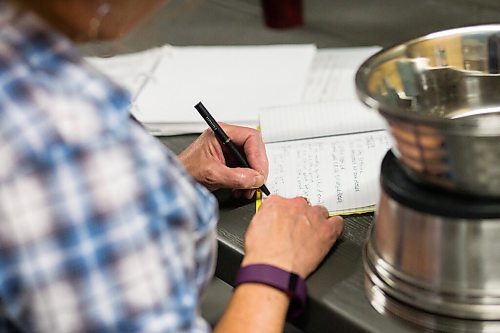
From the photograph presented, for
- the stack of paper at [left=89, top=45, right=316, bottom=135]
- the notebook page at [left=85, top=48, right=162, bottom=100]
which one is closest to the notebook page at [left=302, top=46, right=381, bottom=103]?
the stack of paper at [left=89, top=45, right=316, bottom=135]

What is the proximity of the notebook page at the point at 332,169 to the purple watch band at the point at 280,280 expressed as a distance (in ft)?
0.62

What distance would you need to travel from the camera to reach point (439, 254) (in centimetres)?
88

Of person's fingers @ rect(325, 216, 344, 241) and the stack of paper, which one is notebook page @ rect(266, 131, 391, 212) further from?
the stack of paper

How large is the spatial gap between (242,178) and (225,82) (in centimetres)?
46

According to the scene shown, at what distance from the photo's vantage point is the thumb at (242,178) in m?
1.18

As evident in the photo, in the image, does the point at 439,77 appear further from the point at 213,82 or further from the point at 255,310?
the point at 213,82

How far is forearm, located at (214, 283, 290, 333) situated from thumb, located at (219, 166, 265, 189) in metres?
0.24

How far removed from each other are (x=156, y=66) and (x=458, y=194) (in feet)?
3.11

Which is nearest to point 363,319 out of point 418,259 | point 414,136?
point 418,259

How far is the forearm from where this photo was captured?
93cm

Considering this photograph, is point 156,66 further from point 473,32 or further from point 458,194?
point 458,194

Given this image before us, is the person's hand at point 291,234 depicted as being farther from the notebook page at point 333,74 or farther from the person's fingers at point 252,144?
the notebook page at point 333,74

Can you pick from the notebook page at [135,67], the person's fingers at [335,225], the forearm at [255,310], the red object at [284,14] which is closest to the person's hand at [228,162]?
the person's fingers at [335,225]

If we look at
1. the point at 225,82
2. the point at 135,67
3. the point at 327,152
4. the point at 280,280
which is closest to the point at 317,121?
the point at 327,152
